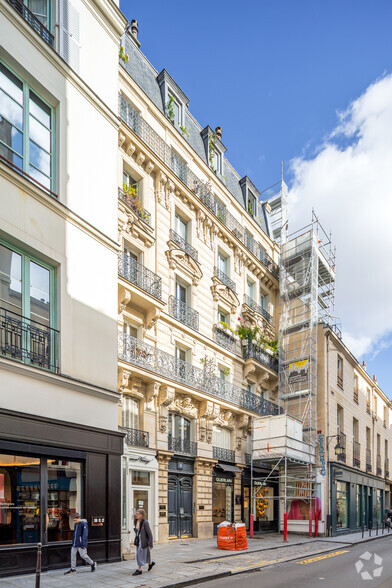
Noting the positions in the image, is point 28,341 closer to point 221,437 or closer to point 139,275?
point 139,275

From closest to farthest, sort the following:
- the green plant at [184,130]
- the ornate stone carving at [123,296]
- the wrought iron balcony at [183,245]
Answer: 1. the ornate stone carving at [123,296]
2. the wrought iron balcony at [183,245]
3. the green plant at [184,130]

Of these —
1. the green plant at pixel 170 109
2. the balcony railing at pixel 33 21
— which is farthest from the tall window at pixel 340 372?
the balcony railing at pixel 33 21

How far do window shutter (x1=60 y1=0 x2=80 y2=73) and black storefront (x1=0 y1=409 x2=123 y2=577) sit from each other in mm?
8947

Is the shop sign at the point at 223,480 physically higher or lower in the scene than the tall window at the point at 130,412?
lower

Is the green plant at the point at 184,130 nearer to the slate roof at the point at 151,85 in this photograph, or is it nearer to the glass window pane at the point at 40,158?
the slate roof at the point at 151,85

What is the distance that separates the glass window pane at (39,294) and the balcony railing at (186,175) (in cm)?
878

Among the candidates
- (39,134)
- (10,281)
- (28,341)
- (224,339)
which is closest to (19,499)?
(28,341)

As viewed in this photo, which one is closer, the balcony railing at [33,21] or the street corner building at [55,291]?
the street corner building at [55,291]

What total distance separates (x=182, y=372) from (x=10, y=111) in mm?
11944

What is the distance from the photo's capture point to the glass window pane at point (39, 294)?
11.7 m

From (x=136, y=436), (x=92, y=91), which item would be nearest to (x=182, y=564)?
(x=136, y=436)

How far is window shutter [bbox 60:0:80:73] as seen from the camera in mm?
13492

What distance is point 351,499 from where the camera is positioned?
30.2 meters

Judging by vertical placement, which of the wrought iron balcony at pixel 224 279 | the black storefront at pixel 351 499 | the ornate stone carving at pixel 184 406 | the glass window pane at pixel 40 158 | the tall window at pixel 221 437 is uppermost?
the glass window pane at pixel 40 158
